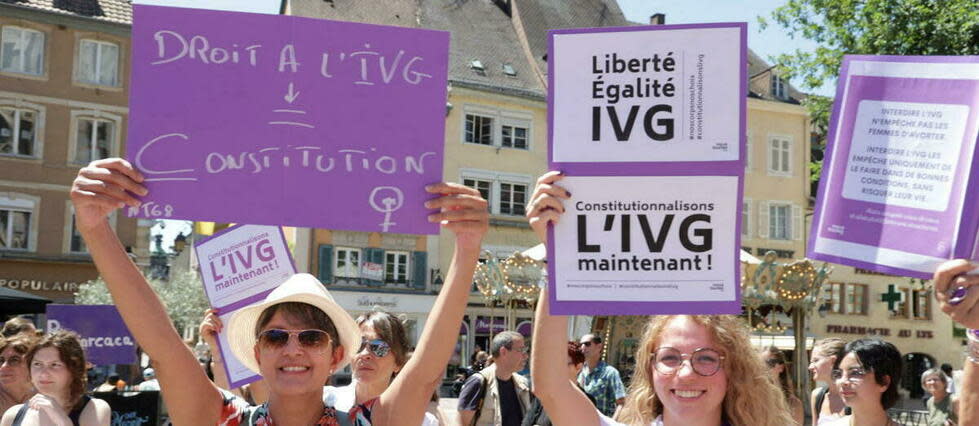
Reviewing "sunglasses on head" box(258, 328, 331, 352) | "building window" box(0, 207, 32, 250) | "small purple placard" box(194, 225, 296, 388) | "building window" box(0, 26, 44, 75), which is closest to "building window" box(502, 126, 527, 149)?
"building window" box(0, 26, 44, 75)

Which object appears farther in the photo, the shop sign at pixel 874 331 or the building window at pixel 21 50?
the shop sign at pixel 874 331

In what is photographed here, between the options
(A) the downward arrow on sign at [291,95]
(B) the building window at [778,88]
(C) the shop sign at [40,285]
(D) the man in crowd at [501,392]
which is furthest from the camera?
(B) the building window at [778,88]

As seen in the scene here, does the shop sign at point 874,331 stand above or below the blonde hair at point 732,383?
below

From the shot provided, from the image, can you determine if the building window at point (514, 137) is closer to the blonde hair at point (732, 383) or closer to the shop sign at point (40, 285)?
the shop sign at point (40, 285)

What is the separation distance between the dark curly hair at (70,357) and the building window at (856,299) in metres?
40.7

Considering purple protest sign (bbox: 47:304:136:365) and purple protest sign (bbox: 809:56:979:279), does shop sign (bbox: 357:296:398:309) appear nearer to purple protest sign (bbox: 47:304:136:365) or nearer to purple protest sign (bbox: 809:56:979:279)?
purple protest sign (bbox: 47:304:136:365)

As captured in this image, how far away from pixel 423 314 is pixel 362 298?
7.22 ft

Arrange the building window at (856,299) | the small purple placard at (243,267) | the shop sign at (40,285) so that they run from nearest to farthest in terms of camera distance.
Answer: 1. the small purple placard at (243,267)
2. the shop sign at (40,285)
3. the building window at (856,299)

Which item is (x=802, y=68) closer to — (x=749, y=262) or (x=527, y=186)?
(x=749, y=262)

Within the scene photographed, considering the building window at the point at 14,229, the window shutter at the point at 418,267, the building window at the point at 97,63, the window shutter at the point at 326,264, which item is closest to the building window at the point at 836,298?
the window shutter at the point at 418,267

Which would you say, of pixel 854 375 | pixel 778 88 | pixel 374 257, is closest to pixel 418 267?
pixel 374 257

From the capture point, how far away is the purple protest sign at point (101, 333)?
9.23 m

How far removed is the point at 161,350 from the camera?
314cm

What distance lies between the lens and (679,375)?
11.1 feet
